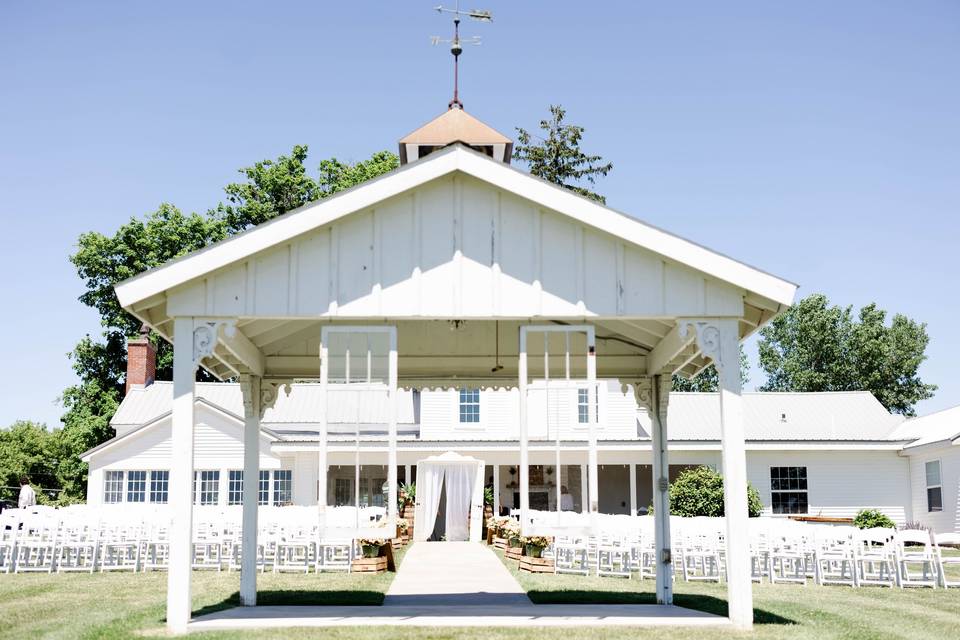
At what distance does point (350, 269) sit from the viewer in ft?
36.6

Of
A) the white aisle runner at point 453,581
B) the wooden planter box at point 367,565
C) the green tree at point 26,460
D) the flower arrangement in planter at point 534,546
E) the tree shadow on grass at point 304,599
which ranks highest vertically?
the green tree at point 26,460

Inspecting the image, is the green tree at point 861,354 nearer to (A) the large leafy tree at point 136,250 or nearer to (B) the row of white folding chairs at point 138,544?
(A) the large leafy tree at point 136,250

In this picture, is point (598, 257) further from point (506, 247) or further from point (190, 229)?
point (190, 229)

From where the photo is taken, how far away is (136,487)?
32.8 meters

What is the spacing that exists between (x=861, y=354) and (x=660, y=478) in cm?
4823

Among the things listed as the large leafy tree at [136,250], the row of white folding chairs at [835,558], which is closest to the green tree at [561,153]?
the large leafy tree at [136,250]

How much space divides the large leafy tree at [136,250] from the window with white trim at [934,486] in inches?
945

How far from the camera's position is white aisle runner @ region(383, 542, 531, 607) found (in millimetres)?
14453

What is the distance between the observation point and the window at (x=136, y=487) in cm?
3281

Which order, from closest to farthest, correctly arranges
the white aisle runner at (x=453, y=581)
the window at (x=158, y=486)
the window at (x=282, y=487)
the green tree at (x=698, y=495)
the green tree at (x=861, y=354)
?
the white aisle runner at (x=453, y=581) → the green tree at (x=698, y=495) → the window at (x=158, y=486) → the window at (x=282, y=487) → the green tree at (x=861, y=354)

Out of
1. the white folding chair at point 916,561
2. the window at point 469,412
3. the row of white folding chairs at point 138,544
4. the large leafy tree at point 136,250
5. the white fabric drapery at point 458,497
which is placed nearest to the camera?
the white folding chair at point 916,561

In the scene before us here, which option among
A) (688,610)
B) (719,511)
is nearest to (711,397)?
(719,511)

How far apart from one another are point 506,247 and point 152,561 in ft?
39.4

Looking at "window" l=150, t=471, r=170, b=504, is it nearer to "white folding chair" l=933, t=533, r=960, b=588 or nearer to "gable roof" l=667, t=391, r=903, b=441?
"gable roof" l=667, t=391, r=903, b=441
